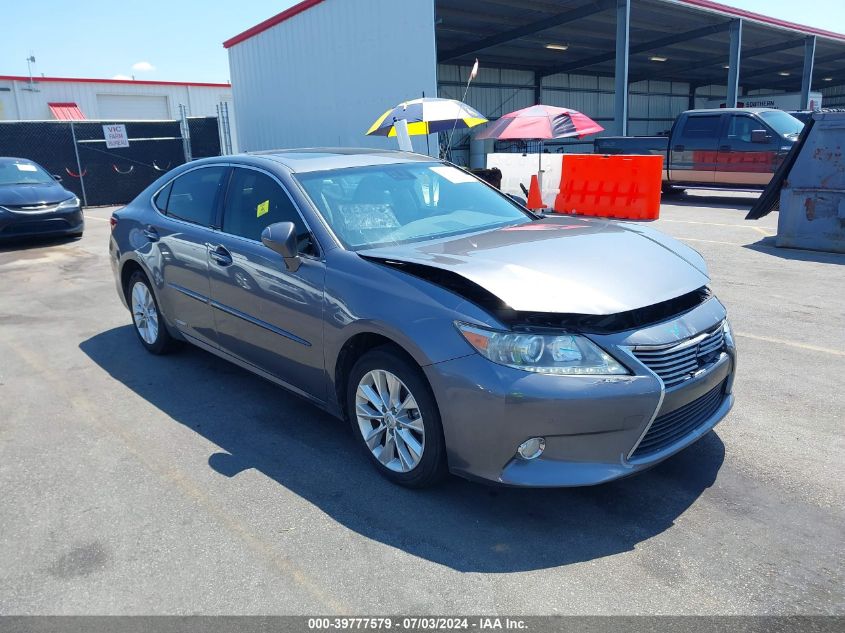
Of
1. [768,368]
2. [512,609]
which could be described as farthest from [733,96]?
[512,609]

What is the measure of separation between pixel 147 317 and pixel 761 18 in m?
26.1

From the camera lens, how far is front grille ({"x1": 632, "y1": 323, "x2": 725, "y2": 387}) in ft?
10.0

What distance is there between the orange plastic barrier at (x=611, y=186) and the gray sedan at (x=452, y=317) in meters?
8.94

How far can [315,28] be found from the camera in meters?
20.5

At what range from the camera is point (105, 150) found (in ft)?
65.7

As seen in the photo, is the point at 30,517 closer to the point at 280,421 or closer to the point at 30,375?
the point at 280,421

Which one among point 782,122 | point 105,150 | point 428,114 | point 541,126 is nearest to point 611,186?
point 541,126

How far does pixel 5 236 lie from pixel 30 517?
33.1 ft

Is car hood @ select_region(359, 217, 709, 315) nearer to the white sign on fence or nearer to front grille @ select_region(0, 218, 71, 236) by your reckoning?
front grille @ select_region(0, 218, 71, 236)

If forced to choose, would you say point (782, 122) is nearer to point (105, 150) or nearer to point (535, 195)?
point (535, 195)

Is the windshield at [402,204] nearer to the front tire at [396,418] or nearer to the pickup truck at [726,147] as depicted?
the front tire at [396,418]

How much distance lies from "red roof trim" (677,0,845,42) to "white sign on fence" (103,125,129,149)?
17.1 m

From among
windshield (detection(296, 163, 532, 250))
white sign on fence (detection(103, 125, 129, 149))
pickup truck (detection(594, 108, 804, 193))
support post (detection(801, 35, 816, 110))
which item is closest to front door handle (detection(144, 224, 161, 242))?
windshield (detection(296, 163, 532, 250))

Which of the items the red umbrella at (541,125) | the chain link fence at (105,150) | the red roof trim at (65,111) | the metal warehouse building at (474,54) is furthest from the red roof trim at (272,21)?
the red roof trim at (65,111)
